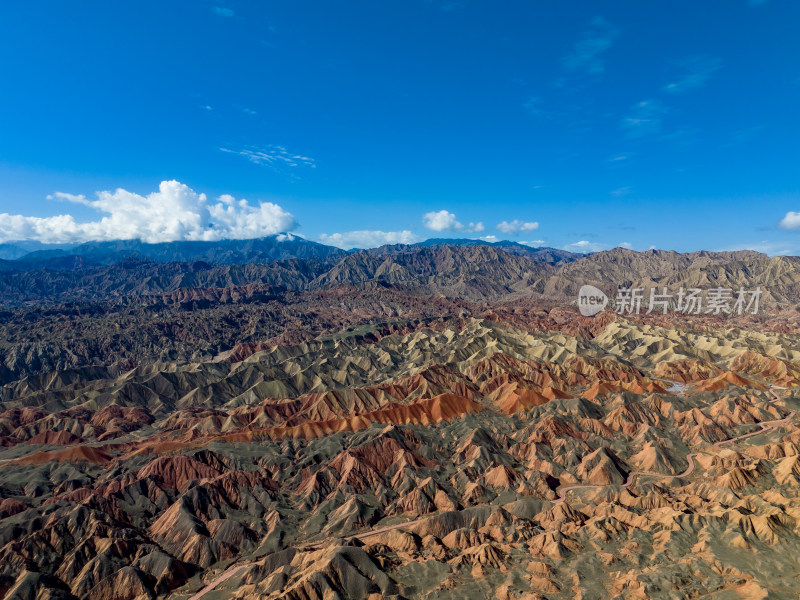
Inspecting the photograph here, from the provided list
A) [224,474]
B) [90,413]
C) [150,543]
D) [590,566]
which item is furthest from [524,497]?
[90,413]

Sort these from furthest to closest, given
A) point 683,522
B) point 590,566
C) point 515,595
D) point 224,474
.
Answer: point 224,474 < point 683,522 < point 590,566 < point 515,595

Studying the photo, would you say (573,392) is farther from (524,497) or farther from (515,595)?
(515,595)

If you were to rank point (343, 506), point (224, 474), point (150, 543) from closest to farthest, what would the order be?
point (150, 543), point (343, 506), point (224, 474)

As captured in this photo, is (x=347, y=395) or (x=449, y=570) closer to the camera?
(x=449, y=570)

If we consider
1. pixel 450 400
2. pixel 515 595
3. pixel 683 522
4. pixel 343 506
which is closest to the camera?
pixel 515 595

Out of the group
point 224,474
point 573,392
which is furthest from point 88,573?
point 573,392

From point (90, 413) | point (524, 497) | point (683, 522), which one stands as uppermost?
point (683, 522)

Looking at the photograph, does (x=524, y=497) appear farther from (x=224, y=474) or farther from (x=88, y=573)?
(x=88, y=573)

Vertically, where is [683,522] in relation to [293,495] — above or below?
above

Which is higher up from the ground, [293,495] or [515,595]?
[515,595]
